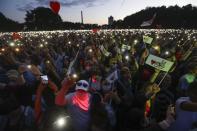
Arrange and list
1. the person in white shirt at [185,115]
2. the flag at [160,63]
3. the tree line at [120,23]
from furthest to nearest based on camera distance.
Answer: the tree line at [120,23] → the flag at [160,63] → the person in white shirt at [185,115]

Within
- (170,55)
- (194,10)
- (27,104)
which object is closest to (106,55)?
(170,55)

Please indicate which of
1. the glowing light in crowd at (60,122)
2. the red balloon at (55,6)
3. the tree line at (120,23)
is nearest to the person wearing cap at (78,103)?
the glowing light in crowd at (60,122)

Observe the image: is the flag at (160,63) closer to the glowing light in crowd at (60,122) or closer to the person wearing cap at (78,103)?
the person wearing cap at (78,103)

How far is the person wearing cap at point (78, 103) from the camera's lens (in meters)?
5.74

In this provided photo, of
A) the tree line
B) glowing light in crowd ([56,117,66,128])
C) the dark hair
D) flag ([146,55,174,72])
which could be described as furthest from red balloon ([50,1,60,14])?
the tree line

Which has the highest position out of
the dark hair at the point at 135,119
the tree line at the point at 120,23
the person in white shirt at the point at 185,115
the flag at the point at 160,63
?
the person in white shirt at the point at 185,115

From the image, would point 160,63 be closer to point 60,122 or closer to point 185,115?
point 185,115

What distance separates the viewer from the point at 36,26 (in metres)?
90.7

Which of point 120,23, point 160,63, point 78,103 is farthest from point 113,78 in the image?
point 120,23

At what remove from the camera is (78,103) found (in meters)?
5.92

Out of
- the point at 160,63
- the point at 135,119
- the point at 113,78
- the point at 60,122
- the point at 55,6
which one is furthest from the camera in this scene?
the point at 55,6

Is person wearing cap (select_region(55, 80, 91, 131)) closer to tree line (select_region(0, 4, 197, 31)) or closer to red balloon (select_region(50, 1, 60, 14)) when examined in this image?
red balloon (select_region(50, 1, 60, 14))

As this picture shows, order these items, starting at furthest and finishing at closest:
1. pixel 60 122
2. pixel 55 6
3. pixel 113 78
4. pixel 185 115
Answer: pixel 55 6
pixel 113 78
pixel 60 122
pixel 185 115

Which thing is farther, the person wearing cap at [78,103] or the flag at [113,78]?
the flag at [113,78]
